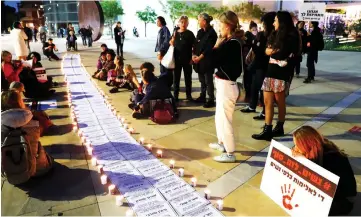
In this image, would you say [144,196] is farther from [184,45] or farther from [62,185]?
[184,45]

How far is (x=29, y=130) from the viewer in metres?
3.53

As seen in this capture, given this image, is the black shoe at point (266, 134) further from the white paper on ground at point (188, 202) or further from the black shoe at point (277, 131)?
the white paper on ground at point (188, 202)

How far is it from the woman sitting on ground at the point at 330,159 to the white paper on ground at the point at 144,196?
158 centimetres

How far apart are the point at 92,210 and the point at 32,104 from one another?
4.66 m

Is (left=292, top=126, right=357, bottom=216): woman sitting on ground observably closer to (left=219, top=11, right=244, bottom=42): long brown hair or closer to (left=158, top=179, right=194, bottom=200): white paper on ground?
(left=158, top=179, right=194, bottom=200): white paper on ground

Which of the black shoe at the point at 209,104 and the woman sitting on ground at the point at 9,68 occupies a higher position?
the woman sitting on ground at the point at 9,68

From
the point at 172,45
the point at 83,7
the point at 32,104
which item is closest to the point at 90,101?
the point at 32,104

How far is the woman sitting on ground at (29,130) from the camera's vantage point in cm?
Result: 337

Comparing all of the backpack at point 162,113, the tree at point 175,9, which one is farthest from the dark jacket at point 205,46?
the tree at point 175,9

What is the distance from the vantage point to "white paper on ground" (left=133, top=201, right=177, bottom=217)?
124 inches

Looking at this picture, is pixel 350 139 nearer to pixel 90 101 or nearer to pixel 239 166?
pixel 239 166

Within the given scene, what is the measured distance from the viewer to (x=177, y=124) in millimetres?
5883

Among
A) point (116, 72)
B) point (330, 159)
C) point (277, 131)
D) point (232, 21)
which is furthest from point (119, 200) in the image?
point (116, 72)

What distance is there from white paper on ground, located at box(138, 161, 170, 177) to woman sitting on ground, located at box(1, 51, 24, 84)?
4671mm
